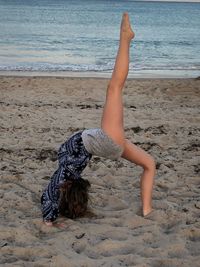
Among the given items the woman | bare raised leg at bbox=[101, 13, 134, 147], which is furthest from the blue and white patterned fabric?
bare raised leg at bbox=[101, 13, 134, 147]

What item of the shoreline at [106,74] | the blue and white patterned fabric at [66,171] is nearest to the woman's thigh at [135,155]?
the blue and white patterned fabric at [66,171]

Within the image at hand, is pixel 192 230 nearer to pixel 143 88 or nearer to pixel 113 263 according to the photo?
pixel 113 263

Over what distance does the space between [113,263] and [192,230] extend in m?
0.81

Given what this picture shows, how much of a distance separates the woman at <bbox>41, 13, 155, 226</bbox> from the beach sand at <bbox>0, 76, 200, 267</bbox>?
0.65 ft

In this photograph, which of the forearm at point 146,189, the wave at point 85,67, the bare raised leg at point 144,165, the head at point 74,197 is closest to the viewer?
the head at point 74,197

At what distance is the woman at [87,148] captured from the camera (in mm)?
3928

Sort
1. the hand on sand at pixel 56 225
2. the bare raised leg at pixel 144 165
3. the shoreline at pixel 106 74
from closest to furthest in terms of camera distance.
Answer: the hand on sand at pixel 56 225, the bare raised leg at pixel 144 165, the shoreline at pixel 106 74

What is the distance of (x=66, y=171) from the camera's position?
157 inches

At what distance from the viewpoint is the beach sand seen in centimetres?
359

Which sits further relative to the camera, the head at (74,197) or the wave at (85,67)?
the wave at (85,67)

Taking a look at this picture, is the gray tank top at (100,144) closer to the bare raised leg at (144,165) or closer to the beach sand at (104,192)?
the bare raised leg at (144,165)

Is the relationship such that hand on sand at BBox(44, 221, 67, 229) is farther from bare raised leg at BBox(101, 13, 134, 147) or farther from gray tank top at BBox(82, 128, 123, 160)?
bare raised leg at BBox(101, 13, 134, 147)

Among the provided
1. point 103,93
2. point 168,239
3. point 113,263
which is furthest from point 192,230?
point 103,93

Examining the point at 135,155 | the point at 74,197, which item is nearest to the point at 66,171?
the point at 74,197
